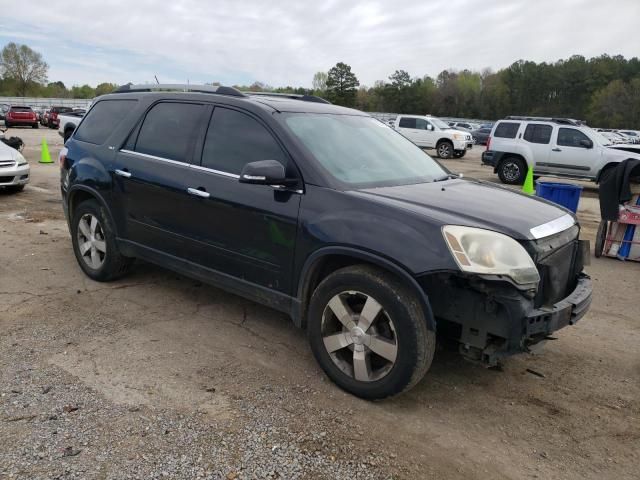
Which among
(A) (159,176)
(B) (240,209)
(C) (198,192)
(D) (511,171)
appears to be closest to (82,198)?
(A) (159,176)

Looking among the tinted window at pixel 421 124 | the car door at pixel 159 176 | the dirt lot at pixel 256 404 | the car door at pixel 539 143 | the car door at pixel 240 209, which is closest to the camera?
the dirt lot at pixel 256 404

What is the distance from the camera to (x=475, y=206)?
3232mm

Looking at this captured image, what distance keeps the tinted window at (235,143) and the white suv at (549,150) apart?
42.5 feet

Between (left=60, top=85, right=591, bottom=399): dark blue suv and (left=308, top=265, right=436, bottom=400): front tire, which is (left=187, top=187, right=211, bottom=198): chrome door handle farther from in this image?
(left=308, top=265, right=436, bottom=400): front tire

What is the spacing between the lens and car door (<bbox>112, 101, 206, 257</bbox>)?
13.5ft

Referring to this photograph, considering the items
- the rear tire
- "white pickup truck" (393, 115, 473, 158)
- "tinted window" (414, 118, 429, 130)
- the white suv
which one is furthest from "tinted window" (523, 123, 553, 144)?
"tinted window" (414, 118, 429, 130)

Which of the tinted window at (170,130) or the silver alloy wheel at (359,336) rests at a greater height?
the tinted window at (170,130)

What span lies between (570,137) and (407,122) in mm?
10325

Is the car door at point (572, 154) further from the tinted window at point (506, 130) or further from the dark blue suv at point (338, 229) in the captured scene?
the dark blue suv at point (338, 229)

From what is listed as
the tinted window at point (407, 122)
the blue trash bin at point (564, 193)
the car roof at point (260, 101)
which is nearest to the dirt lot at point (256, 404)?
the car roof at point (260, 101)

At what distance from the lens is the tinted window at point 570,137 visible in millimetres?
14555

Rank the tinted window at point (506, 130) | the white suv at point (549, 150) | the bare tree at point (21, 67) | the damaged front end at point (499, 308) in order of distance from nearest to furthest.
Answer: the damaged front end at point (499, 308) → the white suv at point (549, 150) → the tinted window at point (506, 130) → the bare tree at point (21, 67)

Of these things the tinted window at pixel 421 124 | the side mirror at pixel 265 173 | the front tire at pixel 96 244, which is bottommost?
the front tire at pixel 96 244

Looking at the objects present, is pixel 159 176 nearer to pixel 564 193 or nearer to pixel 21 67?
pixel 564 193
